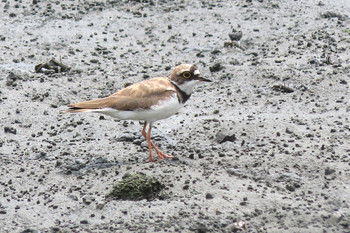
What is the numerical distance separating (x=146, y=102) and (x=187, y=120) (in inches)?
55.2

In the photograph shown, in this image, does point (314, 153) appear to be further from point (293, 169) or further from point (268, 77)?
point (268, 77)

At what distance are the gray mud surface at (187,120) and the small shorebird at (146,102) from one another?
1.81 feet

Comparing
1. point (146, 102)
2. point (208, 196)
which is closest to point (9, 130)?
point (146, 102)

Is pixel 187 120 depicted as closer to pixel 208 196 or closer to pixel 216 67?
pixel 216 67

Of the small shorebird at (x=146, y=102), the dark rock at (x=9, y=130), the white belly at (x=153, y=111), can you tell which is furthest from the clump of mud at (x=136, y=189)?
the dark rock at (x=9, y=130)

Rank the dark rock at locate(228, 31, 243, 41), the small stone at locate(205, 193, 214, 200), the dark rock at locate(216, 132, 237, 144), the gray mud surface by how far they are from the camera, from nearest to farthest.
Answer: the gray mud surface, the small stone at locate(205, 193, 214, 200), the dark rock at locate(216, 132, 237, 144), the dark rock at locate(228, 31, 243, 41)

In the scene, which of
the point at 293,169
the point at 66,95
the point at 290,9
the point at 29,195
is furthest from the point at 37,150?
the point at 290,9

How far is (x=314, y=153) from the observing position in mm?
6211

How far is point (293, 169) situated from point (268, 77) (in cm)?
282

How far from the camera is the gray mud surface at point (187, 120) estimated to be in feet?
17.3

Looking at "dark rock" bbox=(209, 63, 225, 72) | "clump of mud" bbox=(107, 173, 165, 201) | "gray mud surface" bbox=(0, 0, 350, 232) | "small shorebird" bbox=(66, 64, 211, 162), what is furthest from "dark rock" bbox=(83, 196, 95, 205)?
"dark rock" bbox=(209, 63, 225, 72)

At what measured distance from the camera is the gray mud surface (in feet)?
17.3

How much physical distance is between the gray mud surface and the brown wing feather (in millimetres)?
655

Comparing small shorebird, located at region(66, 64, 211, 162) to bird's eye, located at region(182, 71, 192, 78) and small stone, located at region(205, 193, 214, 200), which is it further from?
small stone, located at region(205, 193, 214, 200)
